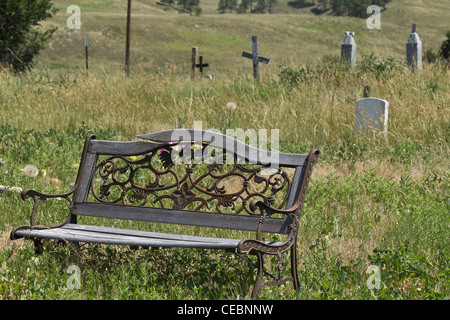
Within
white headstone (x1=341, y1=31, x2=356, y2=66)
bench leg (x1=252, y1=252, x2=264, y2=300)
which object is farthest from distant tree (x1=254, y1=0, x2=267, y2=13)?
bench leg (x1=252, y1=252, x2=264, y2=300)

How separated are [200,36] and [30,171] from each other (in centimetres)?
5482

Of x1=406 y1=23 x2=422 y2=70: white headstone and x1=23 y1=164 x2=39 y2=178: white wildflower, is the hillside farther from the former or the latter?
x1=23 y1=164 x2=39 y2=178: white wildflower

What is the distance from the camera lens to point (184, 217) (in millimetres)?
3748

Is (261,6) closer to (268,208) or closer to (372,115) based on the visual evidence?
(372,115)

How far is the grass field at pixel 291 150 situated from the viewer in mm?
3391

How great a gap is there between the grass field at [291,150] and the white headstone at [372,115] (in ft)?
0.50

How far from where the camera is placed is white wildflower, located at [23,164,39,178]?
5656mm

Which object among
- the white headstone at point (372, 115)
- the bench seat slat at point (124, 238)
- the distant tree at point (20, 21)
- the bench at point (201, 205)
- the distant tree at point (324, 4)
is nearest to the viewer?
the bench seat slat at point (124, 238)

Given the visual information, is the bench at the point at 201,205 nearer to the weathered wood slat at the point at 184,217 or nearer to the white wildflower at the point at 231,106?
the weathered wood slat at the point at 184,217

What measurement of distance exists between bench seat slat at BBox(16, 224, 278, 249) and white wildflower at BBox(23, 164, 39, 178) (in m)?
1.94

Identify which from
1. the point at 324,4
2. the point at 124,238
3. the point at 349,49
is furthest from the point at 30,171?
the point at 324,4

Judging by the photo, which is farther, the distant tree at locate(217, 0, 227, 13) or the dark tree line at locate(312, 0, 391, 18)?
the distant tree at locate(217, 0, 227, 13)

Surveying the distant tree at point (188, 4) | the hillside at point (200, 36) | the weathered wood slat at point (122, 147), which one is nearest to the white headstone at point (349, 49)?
the weathered wood slat at point (122, 147)

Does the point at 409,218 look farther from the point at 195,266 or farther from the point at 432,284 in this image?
the point at 195,266
